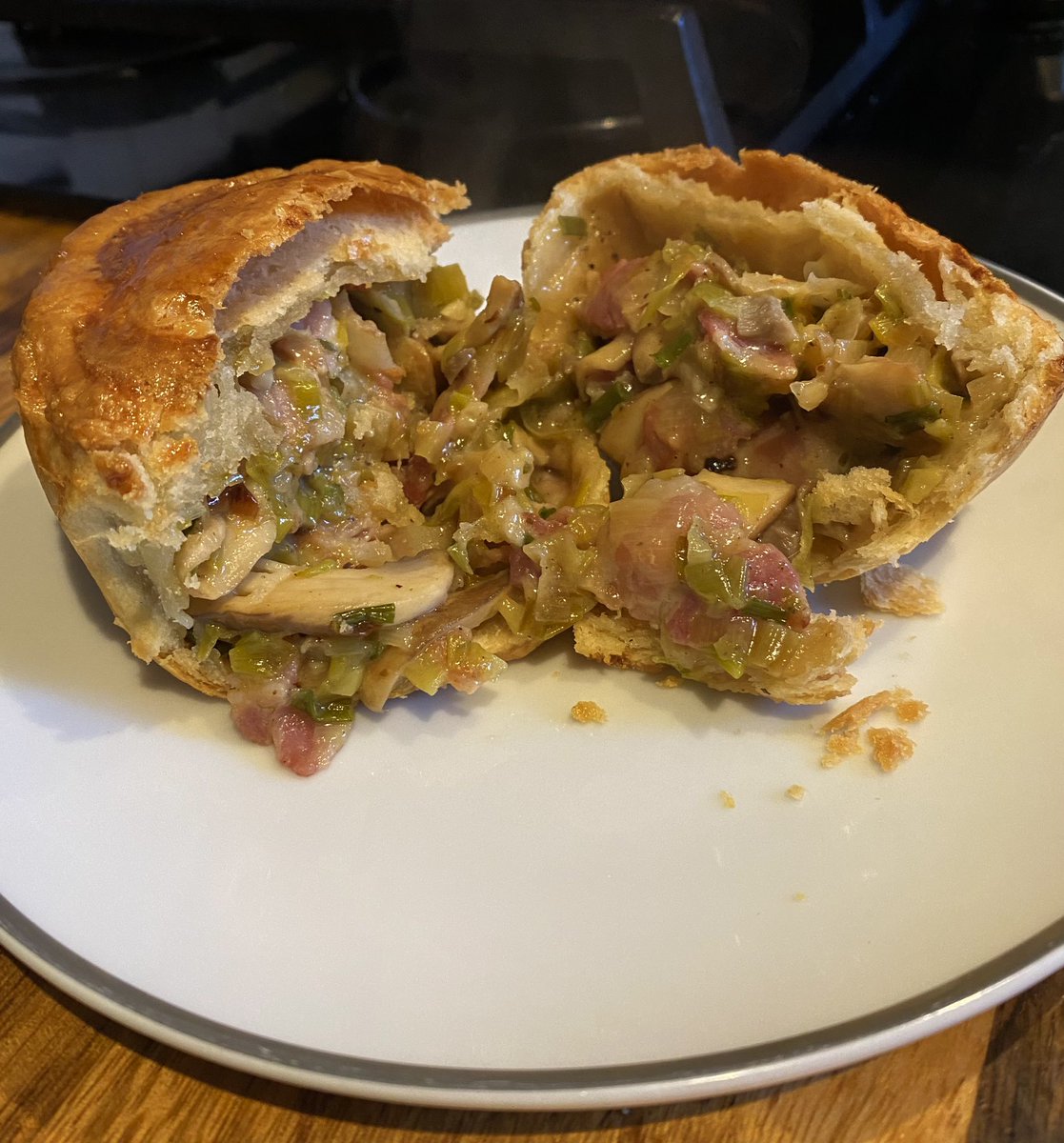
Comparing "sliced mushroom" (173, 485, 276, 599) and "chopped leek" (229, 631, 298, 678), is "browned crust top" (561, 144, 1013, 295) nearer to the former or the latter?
"sliced mushroom" (173, 485, 276, 599)

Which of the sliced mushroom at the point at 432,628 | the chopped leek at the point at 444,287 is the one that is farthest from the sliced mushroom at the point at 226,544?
the chopped leek at the point at 444,287

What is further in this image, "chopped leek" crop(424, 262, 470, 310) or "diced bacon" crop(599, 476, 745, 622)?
"chopped leek" crop(424, 262, 470, 310)

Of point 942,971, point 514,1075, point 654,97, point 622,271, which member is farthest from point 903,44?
point 514,1075

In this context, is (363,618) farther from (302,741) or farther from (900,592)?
(900,592)

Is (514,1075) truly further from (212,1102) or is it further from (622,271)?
(622,271)

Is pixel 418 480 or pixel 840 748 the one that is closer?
pixel 840 748

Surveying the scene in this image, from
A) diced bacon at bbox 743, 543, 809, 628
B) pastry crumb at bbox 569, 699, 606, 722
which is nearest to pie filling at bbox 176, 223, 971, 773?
diced bacon at bbox 743, 543, 809, 628

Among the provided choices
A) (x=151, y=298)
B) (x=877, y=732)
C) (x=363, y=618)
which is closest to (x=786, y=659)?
(x=877, y=732)
